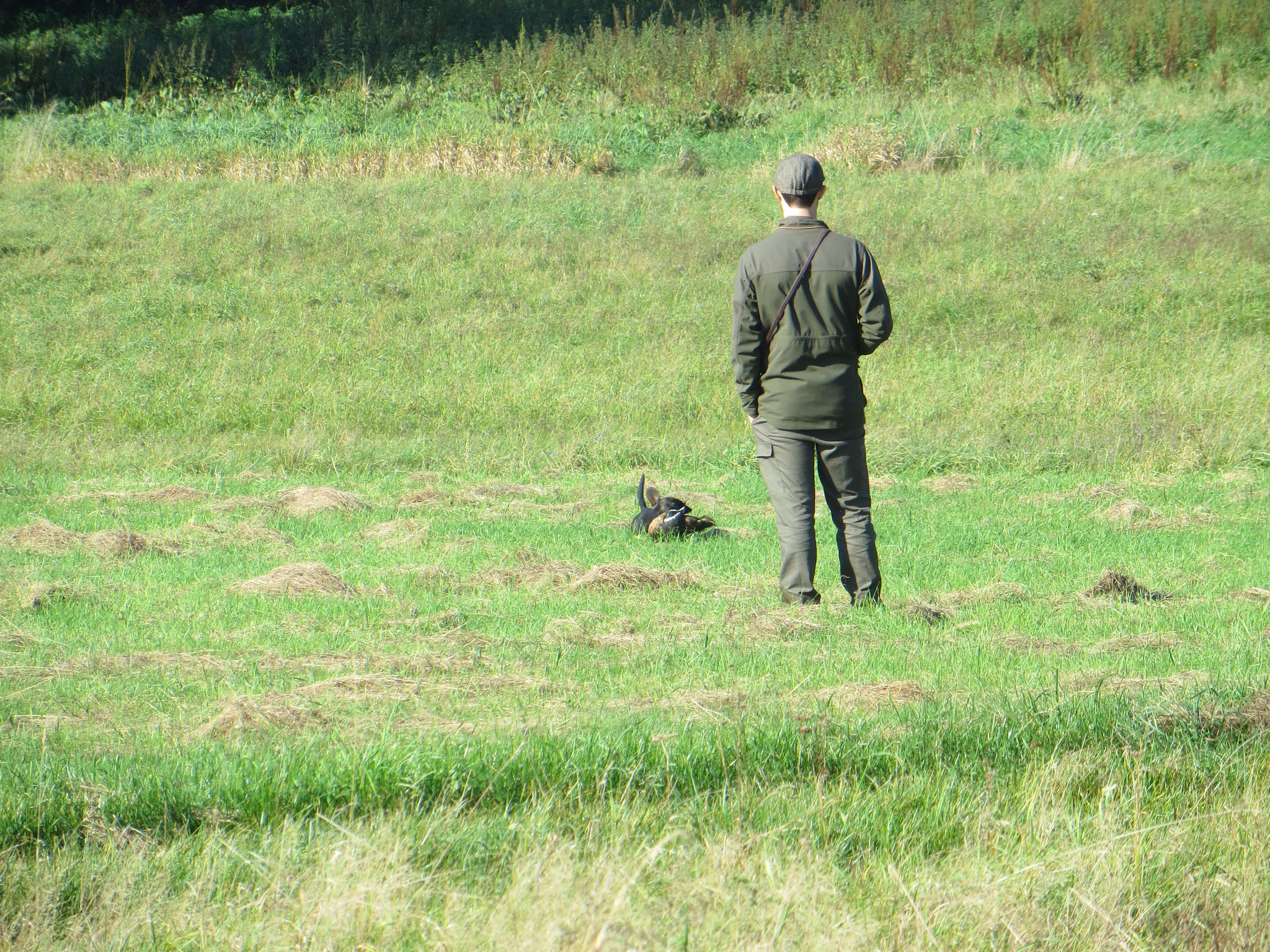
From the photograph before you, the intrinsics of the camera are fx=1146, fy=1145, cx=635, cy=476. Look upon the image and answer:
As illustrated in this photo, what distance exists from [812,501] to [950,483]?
17.7ft

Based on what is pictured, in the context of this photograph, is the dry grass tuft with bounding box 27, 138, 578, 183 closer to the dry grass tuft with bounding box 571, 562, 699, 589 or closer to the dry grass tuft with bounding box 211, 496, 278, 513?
the dry grass tuft with bounding box 211, 496, 278, 513

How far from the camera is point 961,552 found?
26.6 feet

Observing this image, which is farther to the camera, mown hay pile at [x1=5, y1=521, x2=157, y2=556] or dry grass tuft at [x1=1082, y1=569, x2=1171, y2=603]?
mown hay pile at [x1=5, y1=521, x2=157, y2=556]

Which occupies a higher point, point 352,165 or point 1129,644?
point 352,165

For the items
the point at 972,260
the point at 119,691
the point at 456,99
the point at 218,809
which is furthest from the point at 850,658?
the point at 456,99

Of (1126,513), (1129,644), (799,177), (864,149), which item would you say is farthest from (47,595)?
(864,149)

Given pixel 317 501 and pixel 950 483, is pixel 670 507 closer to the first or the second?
pixel 317 501

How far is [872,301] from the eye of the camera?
5910 millimetres

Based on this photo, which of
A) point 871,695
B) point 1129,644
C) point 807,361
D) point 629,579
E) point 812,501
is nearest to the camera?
point 871,695

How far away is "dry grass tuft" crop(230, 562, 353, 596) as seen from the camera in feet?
22.0

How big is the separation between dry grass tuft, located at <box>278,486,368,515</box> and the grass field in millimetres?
80

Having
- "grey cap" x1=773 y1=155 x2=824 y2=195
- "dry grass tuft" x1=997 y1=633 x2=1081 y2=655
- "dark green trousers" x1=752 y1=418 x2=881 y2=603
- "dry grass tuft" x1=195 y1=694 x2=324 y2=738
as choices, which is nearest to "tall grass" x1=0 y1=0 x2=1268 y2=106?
"grey cap" x1=773 y1=155 x2=824 y2=195

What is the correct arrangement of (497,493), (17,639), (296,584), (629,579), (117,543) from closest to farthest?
(17,639) → (296,584) → (629,579) → (117,543) → (497,493)

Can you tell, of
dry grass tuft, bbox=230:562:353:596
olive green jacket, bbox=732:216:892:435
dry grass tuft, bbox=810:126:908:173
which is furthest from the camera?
dry grass tuft, bbox=810:126:908:173
